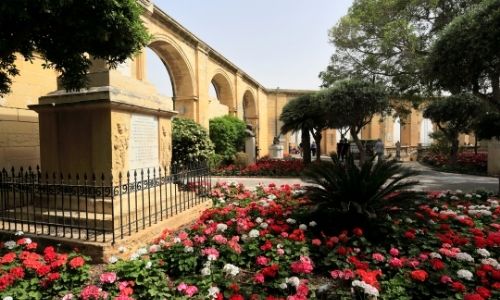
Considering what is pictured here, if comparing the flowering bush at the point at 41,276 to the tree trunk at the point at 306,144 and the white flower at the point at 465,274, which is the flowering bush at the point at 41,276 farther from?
the tree trunk at the point at 306,144

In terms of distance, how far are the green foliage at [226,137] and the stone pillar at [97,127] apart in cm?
1035

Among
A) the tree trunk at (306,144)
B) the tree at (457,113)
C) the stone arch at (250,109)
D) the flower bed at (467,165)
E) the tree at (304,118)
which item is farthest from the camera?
the stone arch at (250,109)

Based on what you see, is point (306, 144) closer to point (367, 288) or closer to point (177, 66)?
point (177, 66)

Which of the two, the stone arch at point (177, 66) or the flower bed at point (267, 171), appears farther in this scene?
the stone arch at point (177, 66)

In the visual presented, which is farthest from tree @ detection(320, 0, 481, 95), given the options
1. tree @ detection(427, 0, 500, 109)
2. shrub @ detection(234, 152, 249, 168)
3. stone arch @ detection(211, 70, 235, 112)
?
stone arch @ detection(211, 70, 235, 112)

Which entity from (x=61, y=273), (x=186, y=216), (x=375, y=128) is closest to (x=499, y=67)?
(x=186, y=216)

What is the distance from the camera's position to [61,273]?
2.88 m

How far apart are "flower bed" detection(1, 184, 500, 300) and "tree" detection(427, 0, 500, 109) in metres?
4.06

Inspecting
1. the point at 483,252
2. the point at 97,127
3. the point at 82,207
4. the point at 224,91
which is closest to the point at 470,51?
the point at 483,252

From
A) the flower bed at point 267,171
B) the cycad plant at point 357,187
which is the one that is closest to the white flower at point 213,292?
the cycad plant at point 357,187

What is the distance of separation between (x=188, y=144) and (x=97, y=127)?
489 centimetres

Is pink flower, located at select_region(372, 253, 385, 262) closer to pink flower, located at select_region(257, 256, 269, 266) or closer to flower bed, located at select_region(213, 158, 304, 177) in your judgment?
pink flower, located at select_region(257, 256, 269, 266)

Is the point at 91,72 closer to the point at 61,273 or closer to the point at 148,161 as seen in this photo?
the point at 148,161

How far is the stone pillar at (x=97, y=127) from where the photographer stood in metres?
4.45
